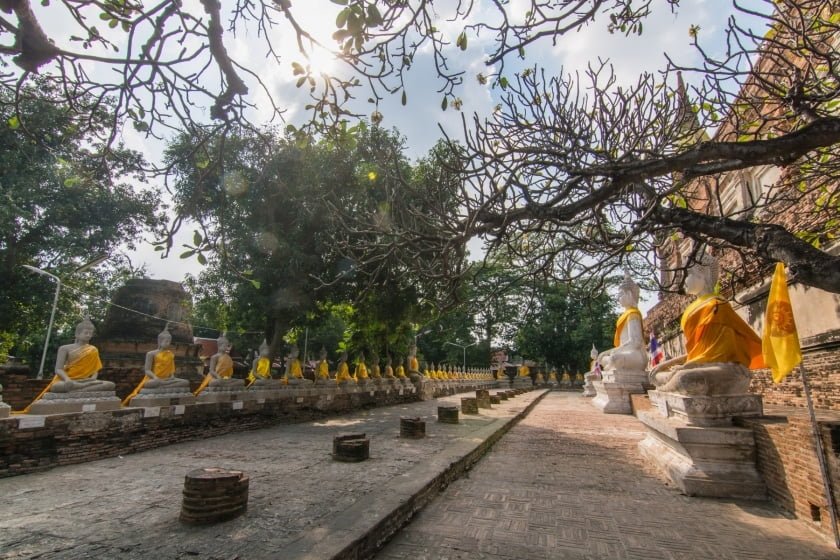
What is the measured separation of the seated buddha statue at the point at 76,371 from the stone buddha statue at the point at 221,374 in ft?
9.09

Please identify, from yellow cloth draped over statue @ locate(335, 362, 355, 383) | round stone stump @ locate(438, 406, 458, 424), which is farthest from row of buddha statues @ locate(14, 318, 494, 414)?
round stone stump @ locate(438, 406, 458, 424)

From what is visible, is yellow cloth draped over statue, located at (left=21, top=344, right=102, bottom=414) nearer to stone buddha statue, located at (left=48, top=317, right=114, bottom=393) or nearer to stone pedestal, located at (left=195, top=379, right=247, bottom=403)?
stone buddha statue, located at (left=48, top=317, right=114, bottom=393)

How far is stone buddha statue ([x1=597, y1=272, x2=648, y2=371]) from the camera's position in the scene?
11.8m

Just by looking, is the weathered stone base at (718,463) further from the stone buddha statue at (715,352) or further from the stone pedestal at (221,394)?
the stone pedestal at (221,394)

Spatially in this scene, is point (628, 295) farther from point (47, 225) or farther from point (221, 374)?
point (47, 225)

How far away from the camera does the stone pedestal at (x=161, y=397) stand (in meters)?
8.15

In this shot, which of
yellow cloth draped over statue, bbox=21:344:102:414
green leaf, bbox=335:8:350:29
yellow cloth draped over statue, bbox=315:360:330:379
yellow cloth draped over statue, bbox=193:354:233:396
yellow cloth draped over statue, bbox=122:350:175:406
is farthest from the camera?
yellow cloth draped over statue, bbox=315:360:330:379

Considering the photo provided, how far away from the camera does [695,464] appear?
4434 mm

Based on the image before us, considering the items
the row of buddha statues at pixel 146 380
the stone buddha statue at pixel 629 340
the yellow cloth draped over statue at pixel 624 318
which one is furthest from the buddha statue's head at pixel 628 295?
the row of buddha statues at pixel 146 380

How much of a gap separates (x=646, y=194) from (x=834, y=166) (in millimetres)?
1773

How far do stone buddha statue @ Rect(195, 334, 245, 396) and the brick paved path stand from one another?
6777mm

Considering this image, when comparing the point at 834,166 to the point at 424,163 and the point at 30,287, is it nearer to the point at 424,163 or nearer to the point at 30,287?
the point at 424,163

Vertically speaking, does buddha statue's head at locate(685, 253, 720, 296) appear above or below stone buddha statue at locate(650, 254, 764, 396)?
above

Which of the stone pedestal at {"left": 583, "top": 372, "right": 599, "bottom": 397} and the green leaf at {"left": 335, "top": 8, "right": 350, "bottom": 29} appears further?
the stone pedestal at {"left": 583, "top": 372, "right": 599, "bottom": 397}
